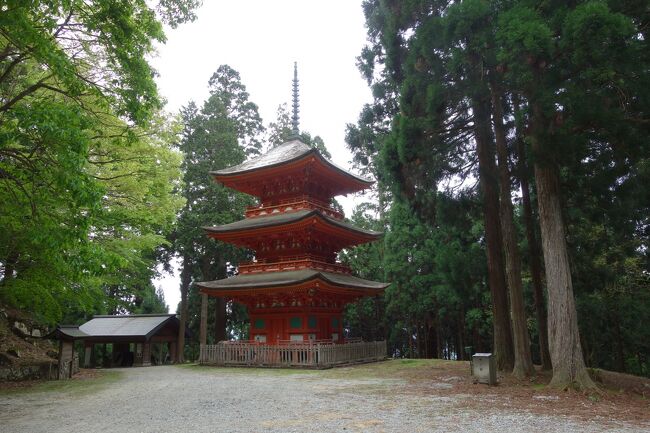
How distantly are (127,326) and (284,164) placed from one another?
11582 mm

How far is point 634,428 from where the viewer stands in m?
6.06

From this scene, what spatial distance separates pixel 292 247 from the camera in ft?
64.5

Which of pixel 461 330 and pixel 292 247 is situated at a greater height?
Result: pixel 292 247

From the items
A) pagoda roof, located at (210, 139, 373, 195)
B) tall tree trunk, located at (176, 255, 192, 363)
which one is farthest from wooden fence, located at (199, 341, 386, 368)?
pagoda roof, located at (210, 139, 373, 195)

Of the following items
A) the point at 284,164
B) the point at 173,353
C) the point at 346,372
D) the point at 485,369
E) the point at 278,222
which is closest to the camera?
the point at 485,369

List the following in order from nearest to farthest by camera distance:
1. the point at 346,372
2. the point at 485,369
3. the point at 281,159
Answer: the point at 485,369 → the point at 346,372 → the point at 281,159

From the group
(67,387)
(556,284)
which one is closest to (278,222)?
(67,387)

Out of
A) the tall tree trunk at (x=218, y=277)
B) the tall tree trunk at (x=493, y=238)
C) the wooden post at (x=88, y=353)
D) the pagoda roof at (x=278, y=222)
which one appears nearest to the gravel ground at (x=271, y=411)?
the tall tree trunk at (x=493, y=238)

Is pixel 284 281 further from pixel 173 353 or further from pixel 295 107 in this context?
pixel 295 107

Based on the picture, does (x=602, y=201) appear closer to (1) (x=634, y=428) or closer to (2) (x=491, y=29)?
(2) (x=491, y=29)

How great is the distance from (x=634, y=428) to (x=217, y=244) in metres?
22.2

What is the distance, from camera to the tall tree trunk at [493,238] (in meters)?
12.7

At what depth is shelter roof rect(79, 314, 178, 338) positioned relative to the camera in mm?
21097

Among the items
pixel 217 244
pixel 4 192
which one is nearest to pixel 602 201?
pixel 4 192
